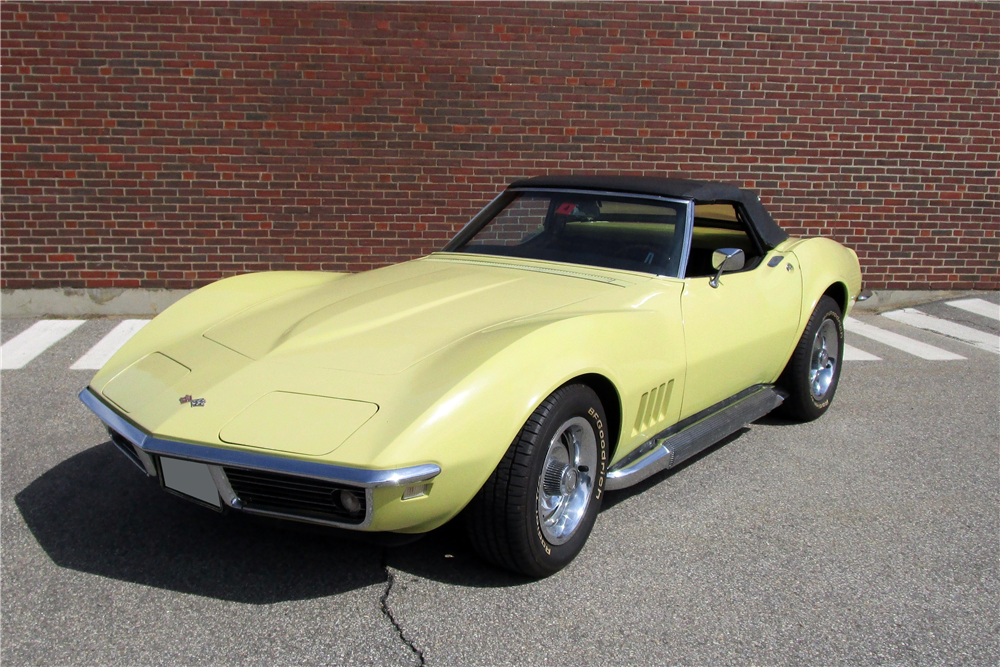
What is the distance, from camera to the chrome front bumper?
7.93 ft

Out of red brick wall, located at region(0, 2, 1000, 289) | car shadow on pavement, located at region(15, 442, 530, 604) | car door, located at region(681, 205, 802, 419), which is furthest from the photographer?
red brick wall, located at region(0, 2, 1000, 289)

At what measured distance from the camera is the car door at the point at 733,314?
3.70 metres

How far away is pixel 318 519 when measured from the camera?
8.38 ft

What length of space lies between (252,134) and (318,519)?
5678mm

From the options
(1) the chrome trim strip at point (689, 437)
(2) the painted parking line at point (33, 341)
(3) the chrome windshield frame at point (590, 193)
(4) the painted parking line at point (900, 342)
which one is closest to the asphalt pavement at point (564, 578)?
(1) the chrome trim strip at point (689, 437)

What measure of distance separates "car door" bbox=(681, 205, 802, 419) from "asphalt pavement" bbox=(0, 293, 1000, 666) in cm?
47

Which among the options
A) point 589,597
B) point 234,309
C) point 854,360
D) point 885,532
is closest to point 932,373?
point 854,360

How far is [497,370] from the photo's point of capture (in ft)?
8.90

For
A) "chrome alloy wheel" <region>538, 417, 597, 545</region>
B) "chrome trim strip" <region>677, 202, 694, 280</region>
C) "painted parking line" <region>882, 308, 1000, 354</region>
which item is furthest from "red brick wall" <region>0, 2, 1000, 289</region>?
"chrome alloy wheel" <region>538, 417, 597, 545</region>

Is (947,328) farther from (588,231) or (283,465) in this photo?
(283,465)

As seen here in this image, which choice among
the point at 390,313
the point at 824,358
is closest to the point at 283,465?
the point at 390,313

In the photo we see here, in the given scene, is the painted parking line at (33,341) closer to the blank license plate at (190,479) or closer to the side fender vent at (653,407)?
the blank license plate at (190,479)

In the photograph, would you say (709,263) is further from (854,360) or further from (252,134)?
(252,134)

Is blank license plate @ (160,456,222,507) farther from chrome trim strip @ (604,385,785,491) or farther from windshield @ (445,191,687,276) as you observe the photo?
windshield @ (445,191,687,276)
